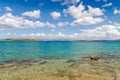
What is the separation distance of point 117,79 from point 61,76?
23.7 feet

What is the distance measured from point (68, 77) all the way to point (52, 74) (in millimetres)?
2794

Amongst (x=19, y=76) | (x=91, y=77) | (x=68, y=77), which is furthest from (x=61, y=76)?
(x=19, y=76)

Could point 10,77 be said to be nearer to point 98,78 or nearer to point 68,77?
point 68,77

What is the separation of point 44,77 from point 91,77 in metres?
6.25

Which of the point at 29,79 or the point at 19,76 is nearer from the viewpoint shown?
the point at 29,79

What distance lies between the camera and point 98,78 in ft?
65.0

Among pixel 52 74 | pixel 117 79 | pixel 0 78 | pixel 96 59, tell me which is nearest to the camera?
pixel 117 79

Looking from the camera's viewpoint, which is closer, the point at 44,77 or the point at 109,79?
the point at 109,79

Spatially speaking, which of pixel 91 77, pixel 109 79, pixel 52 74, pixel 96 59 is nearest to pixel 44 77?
pixel 52 74

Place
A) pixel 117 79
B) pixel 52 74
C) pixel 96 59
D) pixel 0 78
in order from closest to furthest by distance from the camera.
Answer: pixel 117 79, pixel 0 78, pixel 52 74, pixel 96 59

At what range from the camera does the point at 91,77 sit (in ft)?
66.5

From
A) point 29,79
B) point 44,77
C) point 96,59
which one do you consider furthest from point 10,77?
point 96,59

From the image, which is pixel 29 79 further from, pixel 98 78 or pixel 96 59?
pixel 96 59

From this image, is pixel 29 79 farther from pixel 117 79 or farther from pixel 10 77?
pixel 117 79
